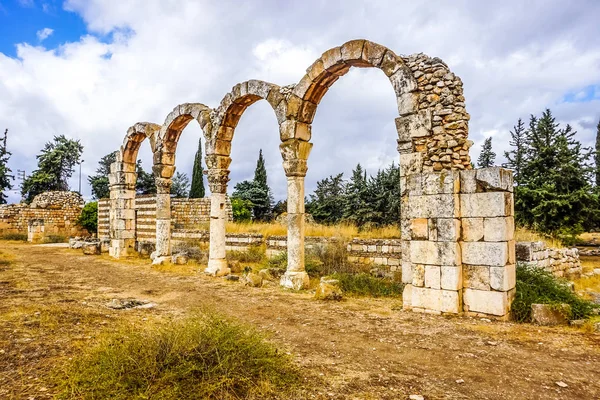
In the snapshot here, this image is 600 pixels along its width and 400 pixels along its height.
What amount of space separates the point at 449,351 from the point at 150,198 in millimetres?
16873

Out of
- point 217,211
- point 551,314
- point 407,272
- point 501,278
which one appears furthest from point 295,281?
point 551,314

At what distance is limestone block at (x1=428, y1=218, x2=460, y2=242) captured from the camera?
637 cm

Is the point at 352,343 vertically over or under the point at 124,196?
under

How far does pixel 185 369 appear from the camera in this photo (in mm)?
3273

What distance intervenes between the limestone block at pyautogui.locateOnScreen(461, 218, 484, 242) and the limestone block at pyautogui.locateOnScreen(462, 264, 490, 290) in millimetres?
431

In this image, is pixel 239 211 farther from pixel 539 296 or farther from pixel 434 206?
Result: pixel 539 296

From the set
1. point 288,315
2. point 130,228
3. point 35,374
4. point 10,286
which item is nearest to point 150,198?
point 130,228

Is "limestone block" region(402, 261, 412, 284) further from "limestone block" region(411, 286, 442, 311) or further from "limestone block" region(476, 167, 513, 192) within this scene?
"limestone block" region(476, 167, 513, 192)

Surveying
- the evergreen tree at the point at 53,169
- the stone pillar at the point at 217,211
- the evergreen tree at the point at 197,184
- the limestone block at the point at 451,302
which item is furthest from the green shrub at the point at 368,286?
the evergreen tree at the point at 53,169

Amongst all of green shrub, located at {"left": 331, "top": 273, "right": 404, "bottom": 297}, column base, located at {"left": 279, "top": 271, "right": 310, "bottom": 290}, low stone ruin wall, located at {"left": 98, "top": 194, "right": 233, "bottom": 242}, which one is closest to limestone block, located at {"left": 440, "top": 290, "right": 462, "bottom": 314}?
green shrub, located at {"left": 331, "top": 273, "right": 404, "bottom": 297}

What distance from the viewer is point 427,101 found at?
23.7 ft

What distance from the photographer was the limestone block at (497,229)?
19.8ft

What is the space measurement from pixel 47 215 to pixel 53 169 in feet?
33.7

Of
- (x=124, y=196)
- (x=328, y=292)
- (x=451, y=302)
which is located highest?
(x=124, y=196)
